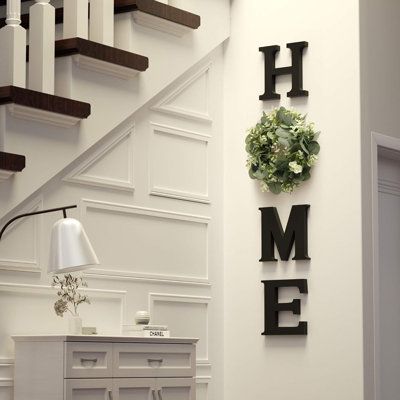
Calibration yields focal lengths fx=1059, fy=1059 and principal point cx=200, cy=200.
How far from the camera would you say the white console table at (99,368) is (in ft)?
14.3

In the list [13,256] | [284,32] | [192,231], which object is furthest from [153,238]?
[284,32]

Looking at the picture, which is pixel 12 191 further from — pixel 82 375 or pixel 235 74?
pixel 235 74

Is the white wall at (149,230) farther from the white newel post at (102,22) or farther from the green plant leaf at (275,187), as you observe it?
the white newel post at (102,22)

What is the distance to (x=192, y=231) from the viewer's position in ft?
18.5

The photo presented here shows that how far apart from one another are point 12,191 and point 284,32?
1.97 metres

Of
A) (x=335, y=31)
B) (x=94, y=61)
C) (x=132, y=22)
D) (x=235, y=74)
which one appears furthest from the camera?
(x=235, y=74)

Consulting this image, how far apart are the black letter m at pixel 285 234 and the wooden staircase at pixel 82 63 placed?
1082mm

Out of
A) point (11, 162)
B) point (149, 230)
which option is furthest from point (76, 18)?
point (149, 230)

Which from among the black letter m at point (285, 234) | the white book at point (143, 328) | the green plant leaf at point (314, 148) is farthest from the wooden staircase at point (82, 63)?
the black letter m at point (285, 234)

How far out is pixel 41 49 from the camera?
4633 millimetres

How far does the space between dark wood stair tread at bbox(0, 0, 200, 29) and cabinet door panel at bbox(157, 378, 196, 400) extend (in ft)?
5.85

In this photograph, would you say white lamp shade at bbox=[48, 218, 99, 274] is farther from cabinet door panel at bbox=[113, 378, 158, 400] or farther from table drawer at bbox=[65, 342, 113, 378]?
cabinet door panel at bbox=[113, 378, 158, 400]

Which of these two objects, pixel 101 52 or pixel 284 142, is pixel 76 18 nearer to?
pixel 101 52

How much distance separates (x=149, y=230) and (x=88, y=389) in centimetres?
113
